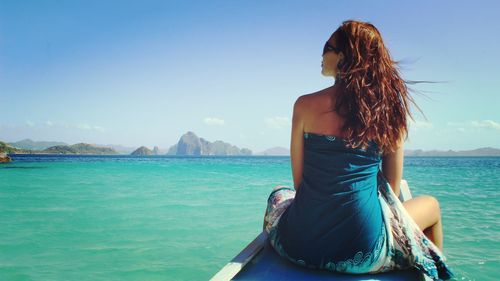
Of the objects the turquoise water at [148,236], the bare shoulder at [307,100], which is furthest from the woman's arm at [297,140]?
the turquoise water at [148,236]

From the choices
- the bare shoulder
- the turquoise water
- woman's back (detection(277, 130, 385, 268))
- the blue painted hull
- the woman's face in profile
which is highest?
the woman's face in profile

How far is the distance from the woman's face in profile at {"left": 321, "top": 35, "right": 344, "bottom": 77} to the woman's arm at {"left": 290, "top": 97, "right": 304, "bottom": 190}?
0.25 metres

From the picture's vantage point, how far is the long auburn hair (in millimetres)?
1772

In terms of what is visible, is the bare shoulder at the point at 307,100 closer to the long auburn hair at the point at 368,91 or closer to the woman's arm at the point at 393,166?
the long auburn hair at the point at 368,91

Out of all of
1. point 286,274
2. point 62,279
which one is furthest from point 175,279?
point 286,274

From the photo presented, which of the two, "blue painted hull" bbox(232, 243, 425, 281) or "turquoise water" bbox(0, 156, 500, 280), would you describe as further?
"turquoise water" bbox(0, 156, 500, 280)

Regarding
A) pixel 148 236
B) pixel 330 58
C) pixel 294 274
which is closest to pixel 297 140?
pixel 330 58

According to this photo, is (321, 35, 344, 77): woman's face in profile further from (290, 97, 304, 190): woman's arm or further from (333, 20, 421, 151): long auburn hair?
(290, 97, 304, 190): woman's arm

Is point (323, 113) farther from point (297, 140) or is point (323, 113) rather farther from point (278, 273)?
point (278, 273)

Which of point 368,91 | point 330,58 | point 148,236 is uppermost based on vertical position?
point 330,58

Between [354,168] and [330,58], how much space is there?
2.05 ft

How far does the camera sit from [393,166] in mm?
2004

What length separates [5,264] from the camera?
383 cm

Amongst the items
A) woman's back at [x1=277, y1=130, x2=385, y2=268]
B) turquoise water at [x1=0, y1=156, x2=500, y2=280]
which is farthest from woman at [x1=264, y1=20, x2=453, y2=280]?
turquoise water at [x1=0, y1=156, x2=500, y2=280]
